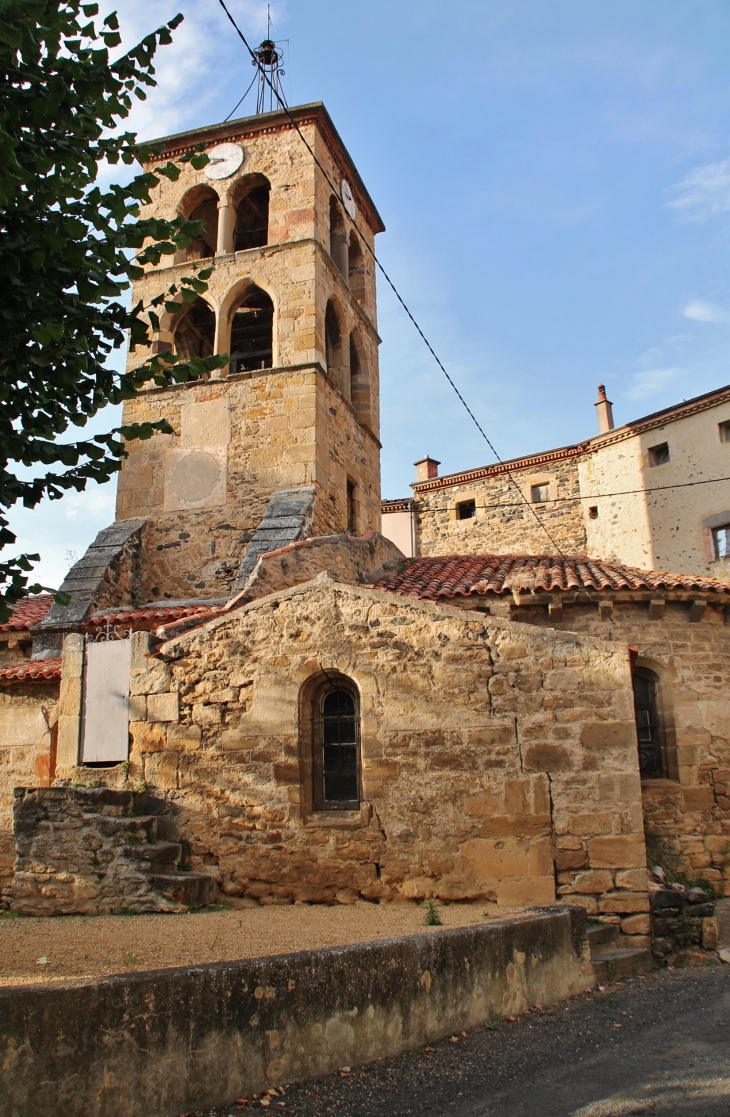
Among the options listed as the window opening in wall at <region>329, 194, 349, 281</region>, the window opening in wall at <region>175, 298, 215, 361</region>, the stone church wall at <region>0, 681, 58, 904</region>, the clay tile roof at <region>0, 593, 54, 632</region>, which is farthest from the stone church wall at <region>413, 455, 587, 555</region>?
the stone church wall at <region>0, 681, 58, 904</region>

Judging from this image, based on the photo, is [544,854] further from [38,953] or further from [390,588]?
[390,588]

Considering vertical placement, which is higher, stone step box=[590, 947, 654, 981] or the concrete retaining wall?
the concrete retaining wall

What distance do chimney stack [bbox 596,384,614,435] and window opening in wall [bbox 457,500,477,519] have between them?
438cm

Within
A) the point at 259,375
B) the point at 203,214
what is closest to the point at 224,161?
the point at 203,214

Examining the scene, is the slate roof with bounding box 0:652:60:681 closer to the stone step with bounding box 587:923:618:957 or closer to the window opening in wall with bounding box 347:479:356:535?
the stone step with bounding box 587:923:618:957

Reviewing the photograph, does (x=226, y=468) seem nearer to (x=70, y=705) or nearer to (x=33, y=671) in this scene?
(x=33, y=671)

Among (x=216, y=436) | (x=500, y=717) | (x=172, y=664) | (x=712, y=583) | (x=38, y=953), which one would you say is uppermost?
(x=216, y=436)

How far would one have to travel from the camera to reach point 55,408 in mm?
5082

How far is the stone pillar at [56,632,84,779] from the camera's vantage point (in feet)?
26.8

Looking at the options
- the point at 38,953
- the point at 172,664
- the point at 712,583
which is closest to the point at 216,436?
the point at 172,664

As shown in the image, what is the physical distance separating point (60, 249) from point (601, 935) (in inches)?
247

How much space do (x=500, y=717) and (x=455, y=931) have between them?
234 cm

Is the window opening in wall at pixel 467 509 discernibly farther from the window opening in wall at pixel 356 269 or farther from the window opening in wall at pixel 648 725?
the window opening in wall at pixel 648 725

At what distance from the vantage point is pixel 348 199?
1733 centimetres
